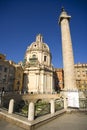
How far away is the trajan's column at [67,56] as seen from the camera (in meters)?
25.2

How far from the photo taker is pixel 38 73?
45.9 m

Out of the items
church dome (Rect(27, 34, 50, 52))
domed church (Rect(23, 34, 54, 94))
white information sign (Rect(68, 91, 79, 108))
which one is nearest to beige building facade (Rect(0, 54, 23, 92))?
domed church (Rect(23, 34, 54, 94))

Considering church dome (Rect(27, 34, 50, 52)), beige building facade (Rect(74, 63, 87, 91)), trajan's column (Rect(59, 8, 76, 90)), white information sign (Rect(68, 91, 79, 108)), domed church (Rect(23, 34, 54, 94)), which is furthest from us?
church dome (Rect(27, 34, 50, 52))

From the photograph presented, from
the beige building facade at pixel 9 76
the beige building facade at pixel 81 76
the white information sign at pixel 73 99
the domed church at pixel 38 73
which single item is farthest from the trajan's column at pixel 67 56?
the beige building facade at pixel 81 76

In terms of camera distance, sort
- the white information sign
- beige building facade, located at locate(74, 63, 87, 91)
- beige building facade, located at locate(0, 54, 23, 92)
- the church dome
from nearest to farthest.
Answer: the white information sign, beige building facade, located at locate(0, 54, 23, 92), beige building facade, located at locate(74, 63, 87, 91), the church dome

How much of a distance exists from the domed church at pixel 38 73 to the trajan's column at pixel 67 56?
18.7 meters

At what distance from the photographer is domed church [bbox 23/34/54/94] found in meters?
45.2

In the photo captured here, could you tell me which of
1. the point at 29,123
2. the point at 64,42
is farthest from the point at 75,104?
the point at 64,42

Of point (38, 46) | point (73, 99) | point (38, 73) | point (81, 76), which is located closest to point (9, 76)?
point (38, 73)

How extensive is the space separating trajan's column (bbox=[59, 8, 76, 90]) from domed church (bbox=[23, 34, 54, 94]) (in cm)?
1867

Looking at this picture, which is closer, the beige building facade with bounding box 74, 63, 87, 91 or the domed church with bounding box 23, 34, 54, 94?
the domed church with bounding box 23, 34, 54, 94

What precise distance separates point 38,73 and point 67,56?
69.7ft

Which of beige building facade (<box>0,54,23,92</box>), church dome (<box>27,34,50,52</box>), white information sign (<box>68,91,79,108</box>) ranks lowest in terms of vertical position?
white information sign (<box>68,91,79,108</box>)

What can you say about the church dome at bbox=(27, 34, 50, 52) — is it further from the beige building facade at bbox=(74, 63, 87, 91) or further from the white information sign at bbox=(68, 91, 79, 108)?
the white information sign at bbox=(68, 91, 79, 108)
